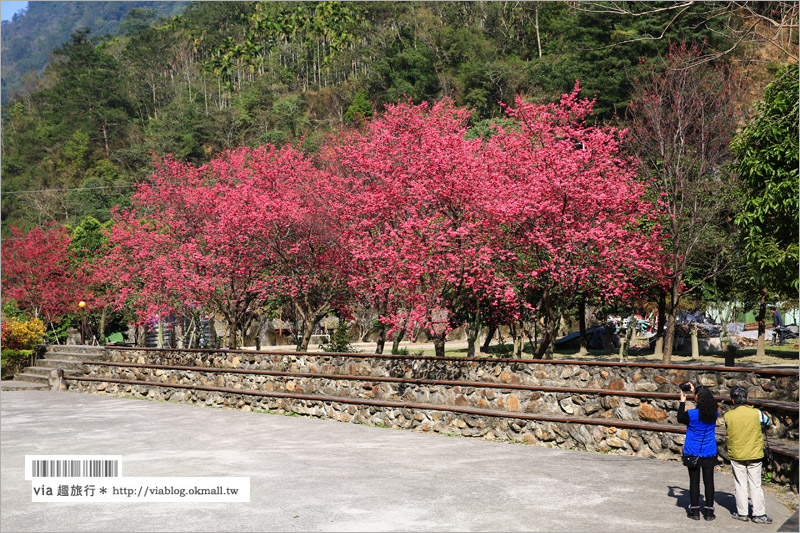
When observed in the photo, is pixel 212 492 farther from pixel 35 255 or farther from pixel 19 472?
pixel 35 255

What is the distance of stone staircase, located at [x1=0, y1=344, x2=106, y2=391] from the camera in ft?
94.4

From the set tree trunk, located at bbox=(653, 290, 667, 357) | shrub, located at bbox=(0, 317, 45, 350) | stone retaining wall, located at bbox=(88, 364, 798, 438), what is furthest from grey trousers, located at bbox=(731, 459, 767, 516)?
shrub, located at bbox=(0, 317, 45, 350)

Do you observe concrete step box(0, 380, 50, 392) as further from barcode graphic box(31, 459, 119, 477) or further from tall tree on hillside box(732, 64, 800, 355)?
tall tree on hillside box(732, 64, 800, 355)

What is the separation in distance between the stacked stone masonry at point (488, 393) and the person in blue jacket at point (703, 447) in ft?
6.77

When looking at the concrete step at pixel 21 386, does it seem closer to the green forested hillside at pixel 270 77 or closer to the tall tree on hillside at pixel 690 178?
the tall tree on hillside at pixel 690 178

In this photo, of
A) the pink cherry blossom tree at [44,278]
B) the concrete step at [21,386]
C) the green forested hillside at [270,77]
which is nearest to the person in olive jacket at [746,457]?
the concrete step at [21,386]

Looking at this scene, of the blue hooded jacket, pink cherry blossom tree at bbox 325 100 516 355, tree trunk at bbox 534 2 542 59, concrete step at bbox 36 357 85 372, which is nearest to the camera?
the blue hooded jacket

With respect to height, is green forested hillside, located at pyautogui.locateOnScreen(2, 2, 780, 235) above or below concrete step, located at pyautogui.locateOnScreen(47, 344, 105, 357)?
above

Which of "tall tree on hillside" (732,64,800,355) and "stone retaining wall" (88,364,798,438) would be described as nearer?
"stone retaining wall" (88,364,798,438)

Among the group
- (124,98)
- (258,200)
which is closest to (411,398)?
(258,200)

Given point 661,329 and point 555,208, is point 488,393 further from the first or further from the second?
point 661,329

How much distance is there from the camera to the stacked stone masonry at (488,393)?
13.6 meters

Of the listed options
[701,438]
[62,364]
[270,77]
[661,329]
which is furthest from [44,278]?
[270,77]

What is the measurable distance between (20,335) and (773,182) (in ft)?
92.7
